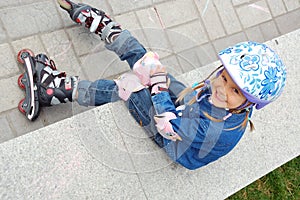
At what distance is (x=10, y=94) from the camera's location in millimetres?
2756

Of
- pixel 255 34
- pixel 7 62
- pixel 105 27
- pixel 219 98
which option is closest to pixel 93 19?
pixel 105 27

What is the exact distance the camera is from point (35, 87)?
2.73 meters

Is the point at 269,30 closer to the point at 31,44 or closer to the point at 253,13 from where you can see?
the point at 253,13

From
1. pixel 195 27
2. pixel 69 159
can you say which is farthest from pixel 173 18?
pixel 69 159

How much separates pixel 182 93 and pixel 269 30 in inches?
68.3

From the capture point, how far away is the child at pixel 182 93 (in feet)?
7.11

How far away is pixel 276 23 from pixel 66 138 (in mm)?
2536

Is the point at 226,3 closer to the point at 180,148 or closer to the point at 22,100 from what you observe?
the point at 180,148

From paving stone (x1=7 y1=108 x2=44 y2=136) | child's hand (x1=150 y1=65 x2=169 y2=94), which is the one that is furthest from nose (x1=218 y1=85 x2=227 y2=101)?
paving stone (x1=7 y1=108 x2=44 y2=136)

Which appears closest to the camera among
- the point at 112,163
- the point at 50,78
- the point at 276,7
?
the point at 112,163

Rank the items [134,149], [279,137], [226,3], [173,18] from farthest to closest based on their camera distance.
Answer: [226,3] < [173,18] < [279,137] < [134,149]

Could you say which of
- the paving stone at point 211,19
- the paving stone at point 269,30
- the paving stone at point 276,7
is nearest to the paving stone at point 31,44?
the paving stone at point 211,19

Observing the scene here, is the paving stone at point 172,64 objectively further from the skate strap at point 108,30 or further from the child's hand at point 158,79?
the child's hand at point 158,79

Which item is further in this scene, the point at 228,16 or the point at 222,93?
the point at 228,16
